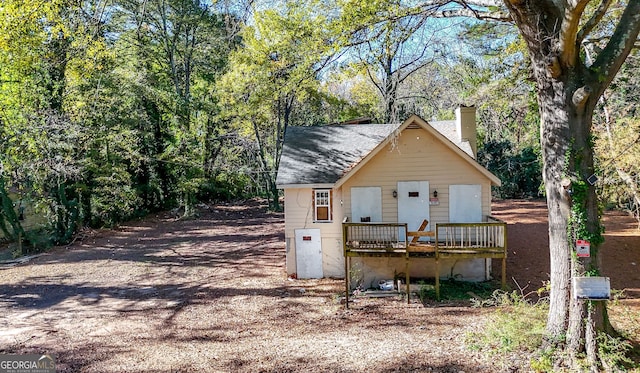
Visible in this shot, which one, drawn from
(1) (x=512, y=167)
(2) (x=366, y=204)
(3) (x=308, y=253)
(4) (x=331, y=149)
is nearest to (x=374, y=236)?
(2) (x=366, y=204)

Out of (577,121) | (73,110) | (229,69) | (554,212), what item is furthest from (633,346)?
(229,69)

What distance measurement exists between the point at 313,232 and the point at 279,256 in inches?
132

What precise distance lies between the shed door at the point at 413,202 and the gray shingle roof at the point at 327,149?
1917mm

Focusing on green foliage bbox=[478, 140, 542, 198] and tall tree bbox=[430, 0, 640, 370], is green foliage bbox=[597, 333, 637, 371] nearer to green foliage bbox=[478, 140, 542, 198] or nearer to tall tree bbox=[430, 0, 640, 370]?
→ tall tree bbox=[430, 0, 640, 370]

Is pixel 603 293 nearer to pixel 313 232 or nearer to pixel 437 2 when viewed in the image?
pixel 437 2

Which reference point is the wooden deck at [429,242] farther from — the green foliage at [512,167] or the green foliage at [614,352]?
the green foliage at [512,167]

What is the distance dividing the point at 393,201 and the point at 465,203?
2.22 m

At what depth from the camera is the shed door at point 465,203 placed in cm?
1234

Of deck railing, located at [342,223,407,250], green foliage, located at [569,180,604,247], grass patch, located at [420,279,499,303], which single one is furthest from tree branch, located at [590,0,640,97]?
deck railing, located at [342,223,407,250]

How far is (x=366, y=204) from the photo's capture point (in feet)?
42.1

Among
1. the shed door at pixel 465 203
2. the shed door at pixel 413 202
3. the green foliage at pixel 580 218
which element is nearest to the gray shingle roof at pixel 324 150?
the shed door at pixel 413 202

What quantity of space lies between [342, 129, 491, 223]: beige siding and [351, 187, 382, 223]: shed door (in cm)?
16

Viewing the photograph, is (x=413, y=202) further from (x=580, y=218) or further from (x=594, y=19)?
(x=594, y=19)

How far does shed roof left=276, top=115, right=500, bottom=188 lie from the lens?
13.3 m
